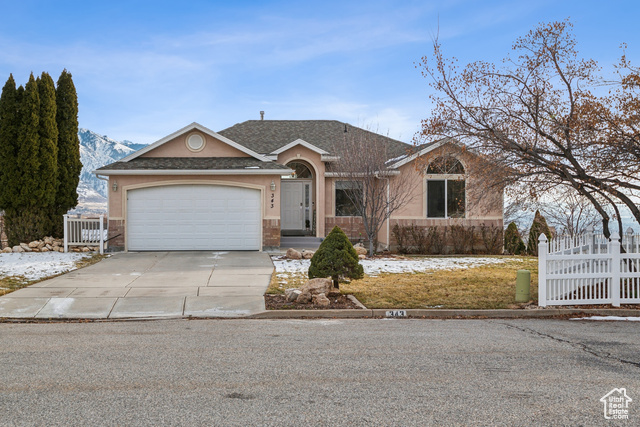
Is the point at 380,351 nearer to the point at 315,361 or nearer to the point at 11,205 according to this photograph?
the point at 315,361

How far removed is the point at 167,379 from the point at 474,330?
15.7 feet

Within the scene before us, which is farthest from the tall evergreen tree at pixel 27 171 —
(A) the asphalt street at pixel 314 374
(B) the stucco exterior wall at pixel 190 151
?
(A) the asphalt street at pixel 314 374

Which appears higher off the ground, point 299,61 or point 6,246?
point 299,61

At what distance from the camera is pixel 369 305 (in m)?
9.95

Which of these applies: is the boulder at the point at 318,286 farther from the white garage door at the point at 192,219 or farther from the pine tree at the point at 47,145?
the pine tree at the point at 47,145

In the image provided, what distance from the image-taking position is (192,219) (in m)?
18.5

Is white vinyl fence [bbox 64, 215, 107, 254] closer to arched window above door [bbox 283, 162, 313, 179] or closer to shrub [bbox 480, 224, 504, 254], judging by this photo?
arched window above door [bbox 283, 162, 313, 179]

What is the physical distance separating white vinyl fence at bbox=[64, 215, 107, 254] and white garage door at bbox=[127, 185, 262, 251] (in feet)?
3.53

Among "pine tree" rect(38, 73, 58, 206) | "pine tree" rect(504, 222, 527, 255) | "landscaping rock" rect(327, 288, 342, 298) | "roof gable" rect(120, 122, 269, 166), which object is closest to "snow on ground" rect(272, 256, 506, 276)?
"landscaping rock" rect(327, 288, 342, 298)

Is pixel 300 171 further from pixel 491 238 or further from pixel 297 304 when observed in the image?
pixel 297 304

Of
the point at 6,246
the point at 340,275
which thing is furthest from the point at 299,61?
the point at 6,246

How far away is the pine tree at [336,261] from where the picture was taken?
1084 cm
